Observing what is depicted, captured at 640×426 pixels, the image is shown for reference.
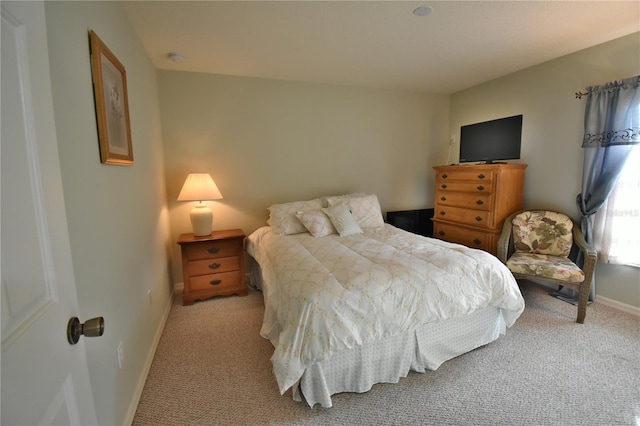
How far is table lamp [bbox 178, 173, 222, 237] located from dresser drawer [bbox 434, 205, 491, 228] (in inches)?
105

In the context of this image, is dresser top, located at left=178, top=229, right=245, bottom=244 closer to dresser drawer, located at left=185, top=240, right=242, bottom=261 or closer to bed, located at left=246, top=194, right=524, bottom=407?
dresser drawer, located at left=185, top=240, right=242, bottom=261

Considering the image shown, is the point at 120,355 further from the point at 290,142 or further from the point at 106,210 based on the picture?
the point at 290,142

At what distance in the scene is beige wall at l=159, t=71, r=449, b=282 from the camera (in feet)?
10.3

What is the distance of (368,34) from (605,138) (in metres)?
2.28

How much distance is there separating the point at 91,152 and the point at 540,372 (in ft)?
9.31

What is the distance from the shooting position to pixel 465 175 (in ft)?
Result: 10.8

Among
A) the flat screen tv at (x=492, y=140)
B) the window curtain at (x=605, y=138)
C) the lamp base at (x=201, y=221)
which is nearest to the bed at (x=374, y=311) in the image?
the lamp base at (x=201, y=221)

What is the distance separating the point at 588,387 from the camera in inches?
67.9

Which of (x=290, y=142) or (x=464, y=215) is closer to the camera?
(x=464, y=215)

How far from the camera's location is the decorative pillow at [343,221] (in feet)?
9.57

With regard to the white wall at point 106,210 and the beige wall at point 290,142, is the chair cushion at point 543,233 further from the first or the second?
the white wall at point 106,210

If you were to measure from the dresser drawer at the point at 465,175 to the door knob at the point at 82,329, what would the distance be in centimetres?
335

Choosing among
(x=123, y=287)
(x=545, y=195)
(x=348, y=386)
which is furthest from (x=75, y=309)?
(x=545, y=195)

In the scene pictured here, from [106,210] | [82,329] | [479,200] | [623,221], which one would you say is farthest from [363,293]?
[623,221]
